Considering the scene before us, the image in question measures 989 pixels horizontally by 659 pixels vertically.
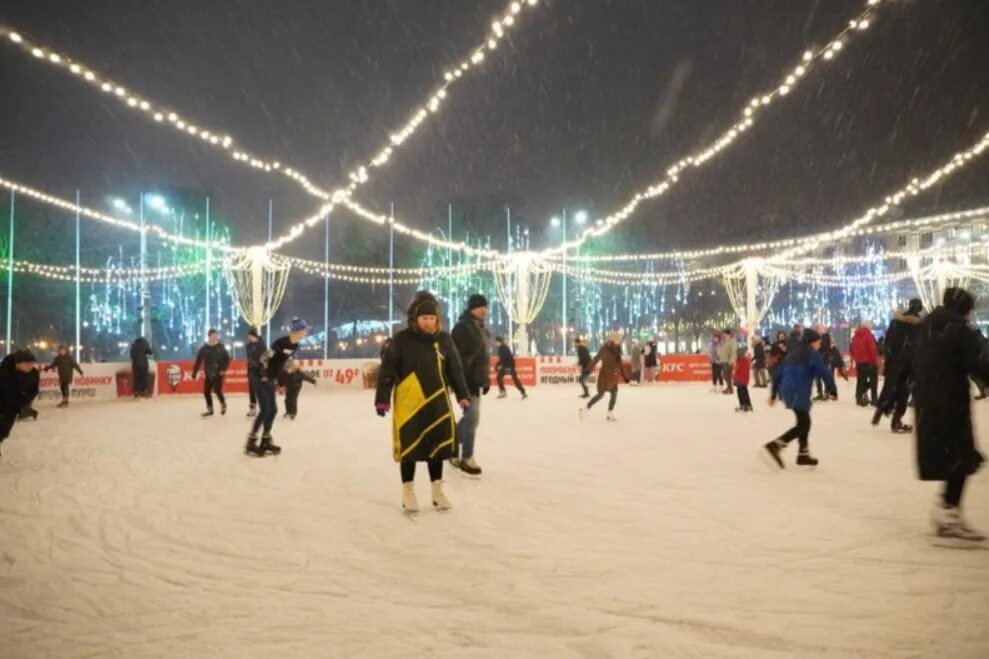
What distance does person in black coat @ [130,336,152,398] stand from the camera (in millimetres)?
19688

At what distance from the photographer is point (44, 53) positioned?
10258 mm

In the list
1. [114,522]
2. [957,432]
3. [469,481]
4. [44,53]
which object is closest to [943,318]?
[957,432]

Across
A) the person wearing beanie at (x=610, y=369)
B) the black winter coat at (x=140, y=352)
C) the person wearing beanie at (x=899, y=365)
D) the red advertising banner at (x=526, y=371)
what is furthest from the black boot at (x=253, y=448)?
the red advertising banner at (x=526, y=371)

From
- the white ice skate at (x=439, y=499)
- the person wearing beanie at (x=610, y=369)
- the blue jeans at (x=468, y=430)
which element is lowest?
the white ice skate at (x=439, y=499)

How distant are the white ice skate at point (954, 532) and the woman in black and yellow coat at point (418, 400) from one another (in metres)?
3.13

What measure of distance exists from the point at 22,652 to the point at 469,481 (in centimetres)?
429

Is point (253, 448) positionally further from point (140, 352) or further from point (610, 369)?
point (140, 352)

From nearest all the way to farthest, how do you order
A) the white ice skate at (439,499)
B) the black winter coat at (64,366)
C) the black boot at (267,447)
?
the white ice skate at (439,499) < the black boot at (267,447) < the black winter coat at (64,366)

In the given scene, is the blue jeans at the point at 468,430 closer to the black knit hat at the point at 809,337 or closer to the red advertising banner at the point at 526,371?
the black knit hat at the point at 809,337

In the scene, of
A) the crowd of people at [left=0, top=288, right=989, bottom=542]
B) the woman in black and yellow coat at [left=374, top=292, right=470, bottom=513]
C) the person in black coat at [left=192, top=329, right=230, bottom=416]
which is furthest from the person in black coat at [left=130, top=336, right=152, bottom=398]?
the woman in black and yellow coat at [left=374, top=292, right=470, bottom=513]

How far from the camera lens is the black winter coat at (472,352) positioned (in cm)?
748

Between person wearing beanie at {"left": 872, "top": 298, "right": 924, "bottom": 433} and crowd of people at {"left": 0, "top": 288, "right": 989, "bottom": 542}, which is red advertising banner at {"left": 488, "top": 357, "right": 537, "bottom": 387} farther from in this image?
person wearing beanie at {"left": 872, "top": 298, "right": 924, "bottom": 433}

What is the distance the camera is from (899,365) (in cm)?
989

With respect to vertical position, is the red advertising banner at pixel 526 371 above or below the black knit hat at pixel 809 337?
below
